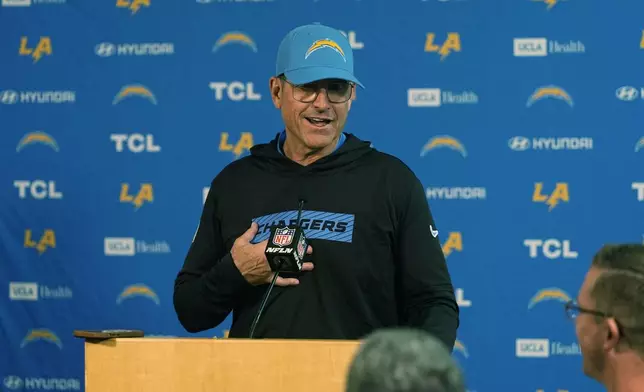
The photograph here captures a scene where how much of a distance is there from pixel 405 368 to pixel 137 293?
3.59m

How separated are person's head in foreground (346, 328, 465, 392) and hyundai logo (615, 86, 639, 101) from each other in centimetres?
348

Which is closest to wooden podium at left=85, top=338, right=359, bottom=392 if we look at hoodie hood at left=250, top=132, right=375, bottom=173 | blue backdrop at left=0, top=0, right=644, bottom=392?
hoodie hood at left=250, top=132, right=375, bottom=173

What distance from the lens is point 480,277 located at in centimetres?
403

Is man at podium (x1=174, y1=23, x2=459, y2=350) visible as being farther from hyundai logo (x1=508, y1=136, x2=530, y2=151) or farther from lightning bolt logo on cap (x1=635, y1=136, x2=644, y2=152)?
lightning bolt logo on cap (x1=635, y1=136, x2=644, y2=152)

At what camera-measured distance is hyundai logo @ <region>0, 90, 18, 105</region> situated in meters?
4.30

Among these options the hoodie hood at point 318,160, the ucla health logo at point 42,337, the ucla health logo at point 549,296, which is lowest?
the ucla health logo at point 42,337

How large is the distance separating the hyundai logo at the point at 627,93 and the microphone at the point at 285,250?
96.2 inches

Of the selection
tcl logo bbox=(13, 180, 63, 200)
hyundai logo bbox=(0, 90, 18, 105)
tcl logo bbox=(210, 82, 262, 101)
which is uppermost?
hyundai logo bbox=(0, 90, 18, 105)

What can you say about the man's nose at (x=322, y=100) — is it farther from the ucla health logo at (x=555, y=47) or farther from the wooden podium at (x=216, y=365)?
the ucla health logo at (x=555, y=47)

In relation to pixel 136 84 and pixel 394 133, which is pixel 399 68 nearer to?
pixel 394 133

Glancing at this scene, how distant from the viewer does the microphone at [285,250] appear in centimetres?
193

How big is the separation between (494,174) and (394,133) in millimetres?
473

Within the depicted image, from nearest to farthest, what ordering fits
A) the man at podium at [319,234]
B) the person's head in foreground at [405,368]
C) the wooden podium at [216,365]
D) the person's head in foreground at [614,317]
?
the person's head in foreground at [405,368] → the person's head in foreground at [614,317] → the wooden podium at [216,365] → the man at podium at [319,234]

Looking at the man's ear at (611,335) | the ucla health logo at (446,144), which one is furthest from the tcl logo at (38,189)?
the man's ear at (611,335)
